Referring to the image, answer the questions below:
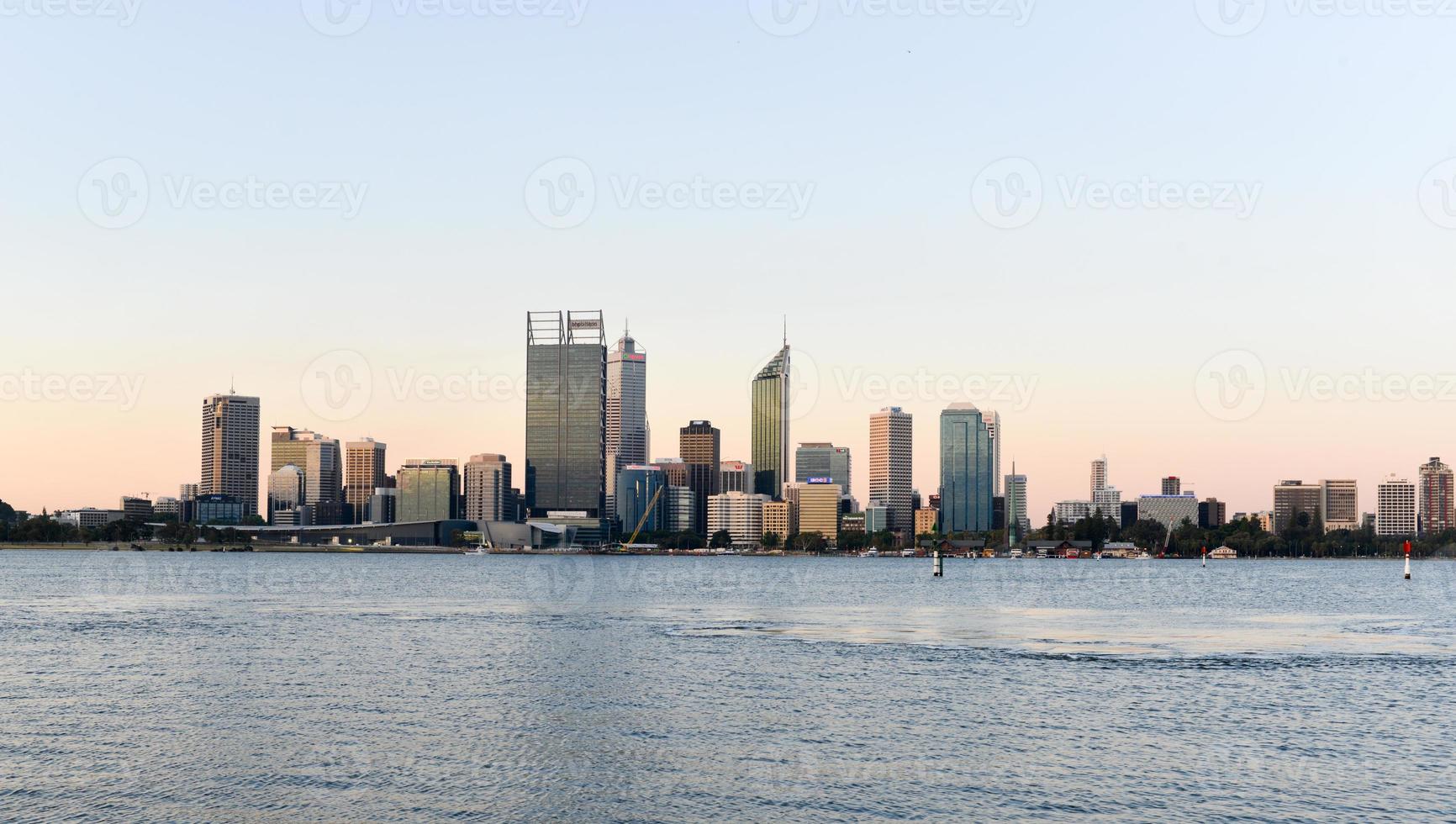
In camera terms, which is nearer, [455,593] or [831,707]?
[831,707]

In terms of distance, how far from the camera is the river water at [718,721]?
130ft

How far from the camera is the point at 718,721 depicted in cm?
5388

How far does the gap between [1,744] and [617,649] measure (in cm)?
4003

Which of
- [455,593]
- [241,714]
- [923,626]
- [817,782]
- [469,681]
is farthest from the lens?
[455,593]

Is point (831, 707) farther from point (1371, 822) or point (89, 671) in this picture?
point (89, 671)

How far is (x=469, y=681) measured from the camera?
66438 millimetres

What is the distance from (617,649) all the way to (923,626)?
31663mm

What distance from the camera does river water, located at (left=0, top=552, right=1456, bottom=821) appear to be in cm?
3969

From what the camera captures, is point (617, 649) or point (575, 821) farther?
point (617, 649)

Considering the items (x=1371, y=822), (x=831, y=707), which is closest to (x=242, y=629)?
(x=831, y=707)

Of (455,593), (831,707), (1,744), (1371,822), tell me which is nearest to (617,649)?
(831,707)

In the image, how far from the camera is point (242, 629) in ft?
322

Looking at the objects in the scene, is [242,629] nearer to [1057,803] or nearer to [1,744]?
[1,744]

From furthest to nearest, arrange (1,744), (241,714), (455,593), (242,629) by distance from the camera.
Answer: (455,593) < (242,629) < (241,714) < (1,744)
